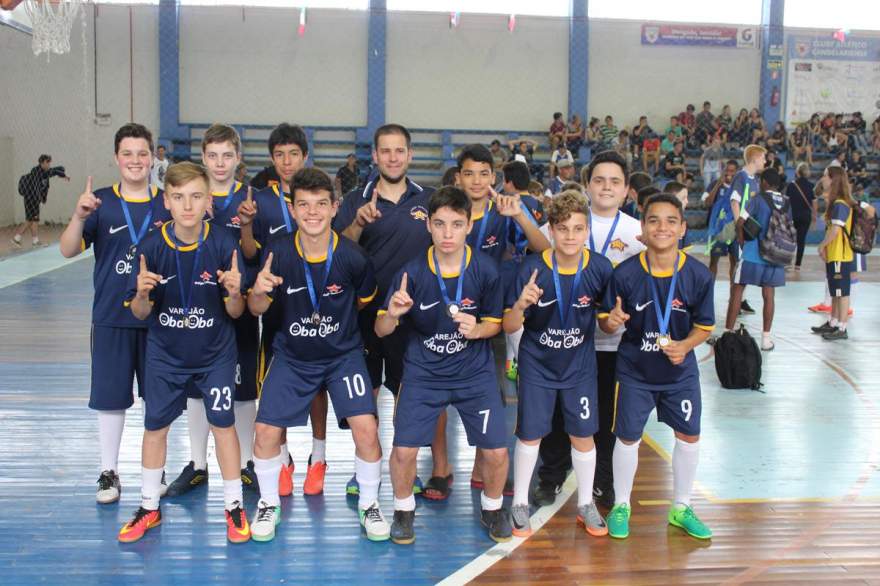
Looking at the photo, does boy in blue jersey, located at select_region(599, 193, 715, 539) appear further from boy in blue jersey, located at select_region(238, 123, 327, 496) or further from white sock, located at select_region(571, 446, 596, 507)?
boy in blue jersey, located at select_region(238, 123, 327, 496)

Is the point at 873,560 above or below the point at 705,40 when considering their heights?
below

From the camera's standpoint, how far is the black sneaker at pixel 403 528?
3.94 metres

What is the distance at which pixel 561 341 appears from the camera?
13.0ft

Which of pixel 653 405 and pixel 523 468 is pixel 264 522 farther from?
pixel 653 405

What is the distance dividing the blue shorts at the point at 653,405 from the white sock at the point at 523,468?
451mm

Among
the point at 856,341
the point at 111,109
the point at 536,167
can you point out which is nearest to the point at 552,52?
the point at 536,167

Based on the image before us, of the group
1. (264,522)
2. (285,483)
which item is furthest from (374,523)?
(285,483)

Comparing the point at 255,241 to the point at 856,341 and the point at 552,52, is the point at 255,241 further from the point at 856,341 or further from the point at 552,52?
the point at 552,52

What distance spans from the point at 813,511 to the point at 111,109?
19.3 meters

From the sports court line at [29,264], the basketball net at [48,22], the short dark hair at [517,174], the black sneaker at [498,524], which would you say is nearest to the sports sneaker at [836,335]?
the short dark hair at [517,174]

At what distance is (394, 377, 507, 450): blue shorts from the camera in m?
3.90

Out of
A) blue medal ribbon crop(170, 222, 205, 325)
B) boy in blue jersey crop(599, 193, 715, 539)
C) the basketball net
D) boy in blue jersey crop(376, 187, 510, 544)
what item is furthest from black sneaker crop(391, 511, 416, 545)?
the basketball net

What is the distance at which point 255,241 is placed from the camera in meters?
4.31

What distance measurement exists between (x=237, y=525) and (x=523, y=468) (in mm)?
1392
